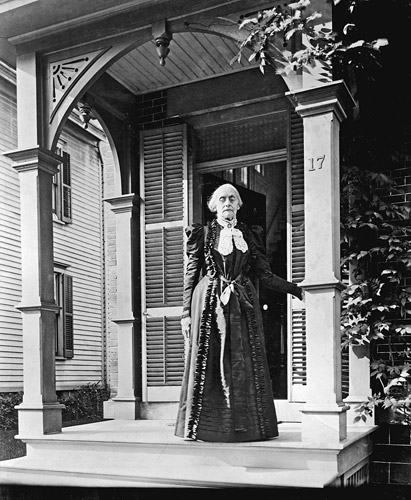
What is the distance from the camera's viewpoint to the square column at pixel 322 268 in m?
3.99

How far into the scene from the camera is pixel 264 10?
14.5 ft

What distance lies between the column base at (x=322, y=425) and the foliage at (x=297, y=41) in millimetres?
2133

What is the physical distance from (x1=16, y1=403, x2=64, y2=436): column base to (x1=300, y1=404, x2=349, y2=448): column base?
2.04 metres

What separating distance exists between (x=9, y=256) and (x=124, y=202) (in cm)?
360

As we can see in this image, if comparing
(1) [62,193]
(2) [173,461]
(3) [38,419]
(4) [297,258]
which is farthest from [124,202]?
(1) [62,193]

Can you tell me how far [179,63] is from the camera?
6016 millimetres

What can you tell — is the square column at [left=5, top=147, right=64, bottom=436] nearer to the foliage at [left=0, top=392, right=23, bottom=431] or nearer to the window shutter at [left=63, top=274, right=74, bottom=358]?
the foliage at [left=0, top=392, right=23, bottom=431]

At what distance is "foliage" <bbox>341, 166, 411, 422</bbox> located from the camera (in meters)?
5.02

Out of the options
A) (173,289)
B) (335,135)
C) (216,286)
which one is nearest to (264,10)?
(335,135)

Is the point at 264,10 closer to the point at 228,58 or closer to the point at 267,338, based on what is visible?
the point at 228,58

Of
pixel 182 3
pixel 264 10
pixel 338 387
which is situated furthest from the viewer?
pixel 182 3

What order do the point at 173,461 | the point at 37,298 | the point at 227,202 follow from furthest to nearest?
the point at 37,298, the point at 227,202, the point at 173,461

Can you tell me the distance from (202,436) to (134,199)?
2916 millimetres

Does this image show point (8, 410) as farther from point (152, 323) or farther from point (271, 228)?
point (271, 228)
